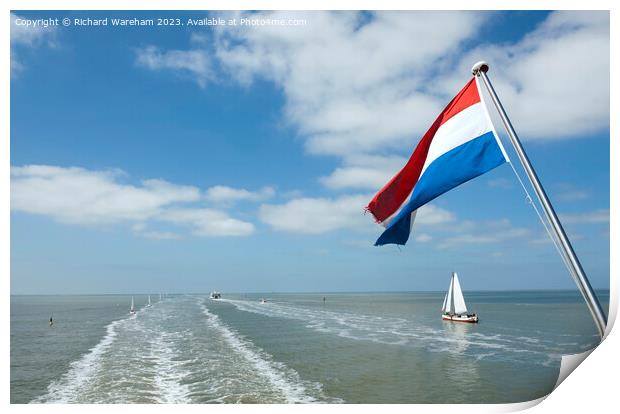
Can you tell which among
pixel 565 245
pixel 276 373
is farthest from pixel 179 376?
pixel 565 245

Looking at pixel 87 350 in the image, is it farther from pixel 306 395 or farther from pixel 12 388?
pixel 306 395

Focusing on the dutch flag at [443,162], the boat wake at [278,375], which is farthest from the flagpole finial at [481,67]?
the boat wake at [278,375]

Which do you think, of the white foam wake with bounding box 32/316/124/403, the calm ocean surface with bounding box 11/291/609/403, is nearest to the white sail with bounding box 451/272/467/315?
the calm ocean surface with bounding box 11/291/609/403

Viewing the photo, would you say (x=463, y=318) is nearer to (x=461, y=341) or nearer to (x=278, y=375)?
(x=461, y=341)

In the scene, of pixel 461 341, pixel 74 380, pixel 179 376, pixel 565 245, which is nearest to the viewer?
pixel 565 245

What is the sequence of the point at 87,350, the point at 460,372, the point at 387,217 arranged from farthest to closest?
1. the point at 87,350
2. the point at 460,372
3. the point at 387,217
